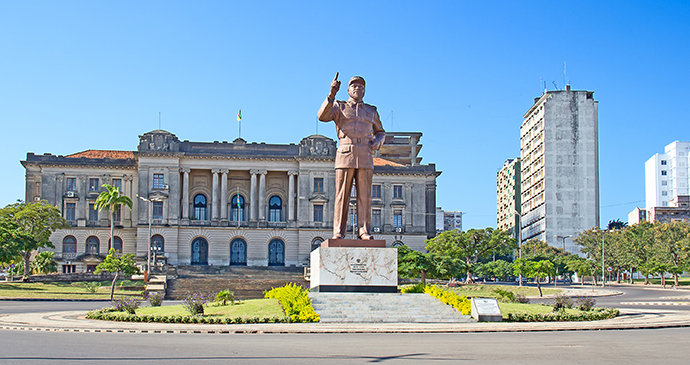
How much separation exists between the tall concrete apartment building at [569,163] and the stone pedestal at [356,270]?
80.2 metres

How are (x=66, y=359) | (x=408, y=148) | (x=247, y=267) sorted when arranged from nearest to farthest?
(x=66, y=359) → (x=247, y=267) → (x=408, y=148)

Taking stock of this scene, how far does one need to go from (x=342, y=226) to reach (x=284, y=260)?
49.6m

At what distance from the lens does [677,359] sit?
480 inches

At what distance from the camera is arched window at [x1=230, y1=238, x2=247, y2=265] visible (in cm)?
A: 7188

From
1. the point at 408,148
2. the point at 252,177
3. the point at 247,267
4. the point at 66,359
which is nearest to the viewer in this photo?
the point at 66,359

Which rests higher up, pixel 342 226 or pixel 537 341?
pixel 342 226

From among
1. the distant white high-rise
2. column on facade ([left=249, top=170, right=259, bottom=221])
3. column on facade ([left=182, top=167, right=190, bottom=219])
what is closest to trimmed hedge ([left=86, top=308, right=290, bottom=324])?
column on facade ([left=182, top=167, right=190, bottom=219])

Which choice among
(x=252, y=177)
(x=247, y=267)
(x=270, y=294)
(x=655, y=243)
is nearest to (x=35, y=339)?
(x=270, y=294)

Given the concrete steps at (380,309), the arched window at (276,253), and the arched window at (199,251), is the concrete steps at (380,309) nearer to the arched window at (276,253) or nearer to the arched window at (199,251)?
the arched window at (276,253)

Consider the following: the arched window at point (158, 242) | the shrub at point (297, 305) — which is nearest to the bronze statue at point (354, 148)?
the shrub at point (297, 305)

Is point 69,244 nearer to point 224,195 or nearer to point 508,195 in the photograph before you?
point 224,195

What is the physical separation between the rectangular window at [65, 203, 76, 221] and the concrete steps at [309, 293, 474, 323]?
55515 mm

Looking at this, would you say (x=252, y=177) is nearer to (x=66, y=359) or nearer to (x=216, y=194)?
(x=216, y=194)

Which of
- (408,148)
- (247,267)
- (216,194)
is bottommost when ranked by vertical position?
(247,267)
